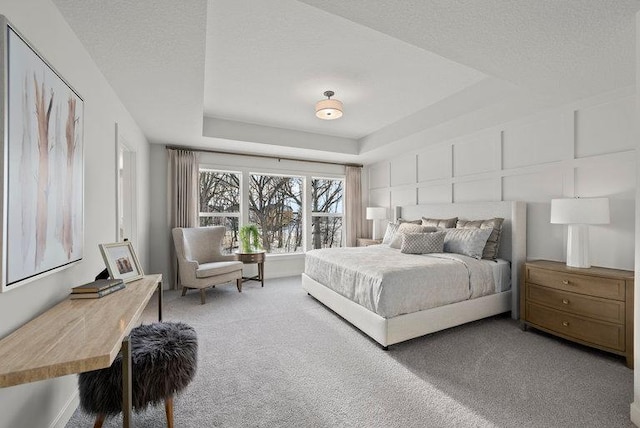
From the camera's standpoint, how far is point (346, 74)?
9.63ft

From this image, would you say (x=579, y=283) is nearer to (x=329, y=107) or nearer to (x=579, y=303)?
(x=579, y=303)

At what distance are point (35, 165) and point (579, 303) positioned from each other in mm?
3983

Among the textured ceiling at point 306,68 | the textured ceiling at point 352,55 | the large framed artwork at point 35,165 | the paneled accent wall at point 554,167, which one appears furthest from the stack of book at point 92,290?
the paneled accent wall at point 554,167

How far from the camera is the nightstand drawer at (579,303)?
2.32 meters

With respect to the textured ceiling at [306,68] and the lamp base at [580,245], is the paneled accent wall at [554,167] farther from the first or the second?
the textured ceiling at [306,68]

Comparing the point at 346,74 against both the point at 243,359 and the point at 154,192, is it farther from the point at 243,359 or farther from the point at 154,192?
the point at 154,192

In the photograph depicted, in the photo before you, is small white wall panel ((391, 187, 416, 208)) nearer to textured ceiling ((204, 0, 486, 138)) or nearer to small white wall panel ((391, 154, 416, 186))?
small white wall panel ((391, 154, 416, 186))

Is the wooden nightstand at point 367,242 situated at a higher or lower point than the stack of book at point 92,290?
lower

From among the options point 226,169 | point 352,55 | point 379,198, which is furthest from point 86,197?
point 379,198

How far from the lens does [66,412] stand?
1702mm

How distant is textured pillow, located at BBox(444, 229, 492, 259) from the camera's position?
11.0ft

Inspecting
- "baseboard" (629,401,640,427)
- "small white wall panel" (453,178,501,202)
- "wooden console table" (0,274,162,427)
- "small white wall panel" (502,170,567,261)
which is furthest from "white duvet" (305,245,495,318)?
"wooden console table" (0,274,162,427)

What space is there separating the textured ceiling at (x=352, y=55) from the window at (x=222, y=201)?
3.74 feet

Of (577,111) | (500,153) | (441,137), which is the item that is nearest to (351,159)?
(441,137)
